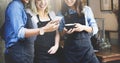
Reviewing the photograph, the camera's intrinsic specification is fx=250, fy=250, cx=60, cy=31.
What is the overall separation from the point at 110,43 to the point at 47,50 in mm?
576

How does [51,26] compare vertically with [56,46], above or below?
above

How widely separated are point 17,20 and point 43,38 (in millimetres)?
213

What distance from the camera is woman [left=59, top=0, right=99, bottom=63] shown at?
1735 millimetres

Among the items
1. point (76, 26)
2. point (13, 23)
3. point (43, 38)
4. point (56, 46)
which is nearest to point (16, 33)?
point (13, 23)

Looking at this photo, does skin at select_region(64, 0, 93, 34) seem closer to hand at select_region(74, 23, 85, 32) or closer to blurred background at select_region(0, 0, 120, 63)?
A: hand at select_region(74, 23, 85, 32)

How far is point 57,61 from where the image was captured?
1716mm

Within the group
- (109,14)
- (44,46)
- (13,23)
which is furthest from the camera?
(109,14)

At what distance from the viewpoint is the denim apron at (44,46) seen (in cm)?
163

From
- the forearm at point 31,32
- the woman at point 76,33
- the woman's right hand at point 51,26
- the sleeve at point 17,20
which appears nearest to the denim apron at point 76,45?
the woman at point 76,33

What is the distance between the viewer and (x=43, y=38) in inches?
64.3

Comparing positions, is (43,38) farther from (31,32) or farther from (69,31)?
(69,31)

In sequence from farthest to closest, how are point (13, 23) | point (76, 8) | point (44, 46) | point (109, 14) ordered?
point (109, 14)
point (76, 8)
point (44, 46)
point (13, 23)

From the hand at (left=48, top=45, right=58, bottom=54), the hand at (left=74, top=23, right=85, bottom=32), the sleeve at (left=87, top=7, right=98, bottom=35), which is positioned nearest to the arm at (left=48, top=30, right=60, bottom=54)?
the hand at (left=48, top=45, right=58, bottom=54)

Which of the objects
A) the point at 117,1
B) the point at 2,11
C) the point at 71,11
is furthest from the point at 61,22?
the point at 117,1
